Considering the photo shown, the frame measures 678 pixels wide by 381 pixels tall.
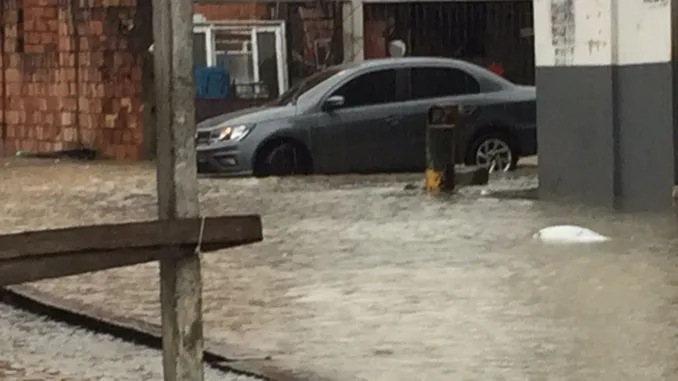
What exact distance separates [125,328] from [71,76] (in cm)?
1766

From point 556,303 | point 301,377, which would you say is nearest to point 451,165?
point 556,303

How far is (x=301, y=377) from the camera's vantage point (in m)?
7.08

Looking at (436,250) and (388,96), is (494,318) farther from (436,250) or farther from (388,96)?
(388,96)

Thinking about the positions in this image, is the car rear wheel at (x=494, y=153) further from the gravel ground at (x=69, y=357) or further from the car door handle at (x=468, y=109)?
the gravel ground at (x=69, y=357)

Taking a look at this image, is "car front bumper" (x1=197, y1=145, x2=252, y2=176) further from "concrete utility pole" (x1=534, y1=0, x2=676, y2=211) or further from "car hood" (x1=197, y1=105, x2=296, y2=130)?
"concrete utility pole" (x1=534, y1=0, x2=676, y2=211)

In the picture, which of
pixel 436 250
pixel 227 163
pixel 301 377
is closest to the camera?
pixel 301 377

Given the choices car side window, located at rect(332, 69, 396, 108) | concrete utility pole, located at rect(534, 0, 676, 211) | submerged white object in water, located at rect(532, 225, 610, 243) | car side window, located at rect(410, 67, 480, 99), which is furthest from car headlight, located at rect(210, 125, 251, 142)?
submerged white object in water, located at rect(532, 225, 610, 243)

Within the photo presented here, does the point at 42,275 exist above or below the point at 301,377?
above

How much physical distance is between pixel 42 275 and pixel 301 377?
2.34 meters

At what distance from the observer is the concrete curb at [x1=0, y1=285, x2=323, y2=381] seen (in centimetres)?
735

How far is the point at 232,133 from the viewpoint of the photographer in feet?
63.1

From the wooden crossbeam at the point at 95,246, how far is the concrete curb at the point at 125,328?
2.18 m

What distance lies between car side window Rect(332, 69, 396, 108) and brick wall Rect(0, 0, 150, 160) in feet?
19.2

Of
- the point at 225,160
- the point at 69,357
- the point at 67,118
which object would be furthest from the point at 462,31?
the point at 69,357
